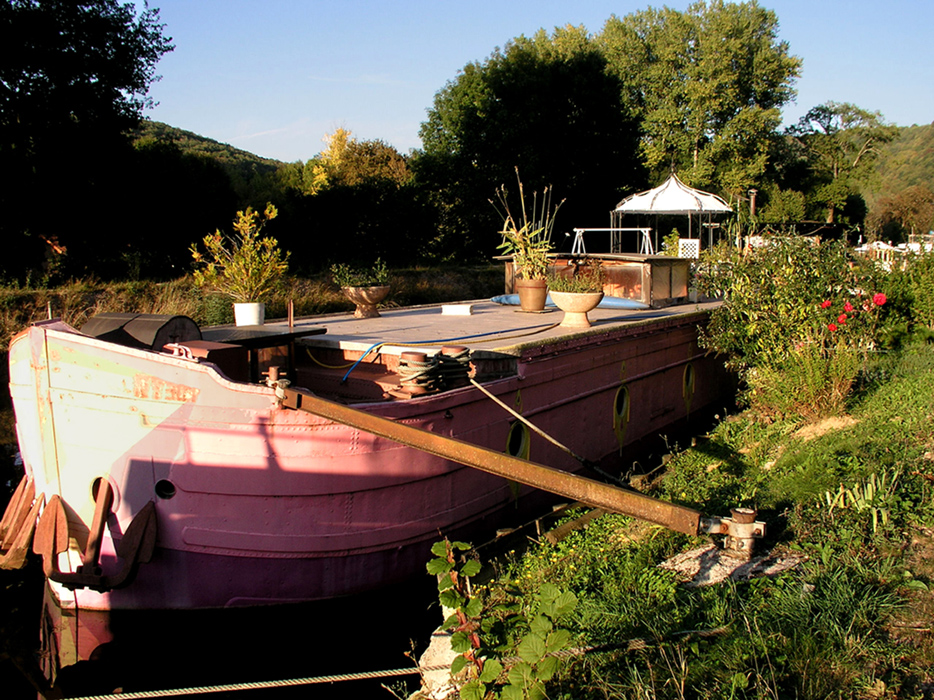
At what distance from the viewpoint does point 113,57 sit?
1622 centimetres

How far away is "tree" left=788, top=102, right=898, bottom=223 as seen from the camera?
4331cm

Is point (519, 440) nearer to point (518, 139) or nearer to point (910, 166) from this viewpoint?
point (518, 139)

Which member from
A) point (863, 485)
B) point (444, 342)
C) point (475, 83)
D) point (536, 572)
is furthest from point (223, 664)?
point (475, 83)

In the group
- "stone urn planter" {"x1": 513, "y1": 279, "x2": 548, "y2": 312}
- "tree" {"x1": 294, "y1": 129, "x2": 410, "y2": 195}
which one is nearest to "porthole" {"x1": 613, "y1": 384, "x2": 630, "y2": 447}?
"stone urn planter" {"x1": 513, "y1": 279, "x2": 548, "y2": 312}

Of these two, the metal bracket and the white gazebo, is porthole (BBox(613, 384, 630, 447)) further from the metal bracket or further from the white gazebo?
the white gazebo

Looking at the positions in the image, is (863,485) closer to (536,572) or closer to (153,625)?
(536,572)

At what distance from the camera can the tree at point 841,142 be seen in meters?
43.3

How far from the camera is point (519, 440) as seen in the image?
6.95m

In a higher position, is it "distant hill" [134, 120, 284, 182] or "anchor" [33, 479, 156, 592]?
"distant hill" [134, 120, 284, 182]

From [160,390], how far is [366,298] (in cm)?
488

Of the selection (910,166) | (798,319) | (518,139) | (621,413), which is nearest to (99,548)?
(621,413)

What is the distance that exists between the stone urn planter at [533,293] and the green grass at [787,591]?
4.05 meters

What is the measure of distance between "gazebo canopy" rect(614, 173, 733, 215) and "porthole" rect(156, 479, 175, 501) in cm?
1562

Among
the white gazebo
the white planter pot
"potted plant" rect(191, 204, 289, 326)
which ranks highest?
the white gazebo
